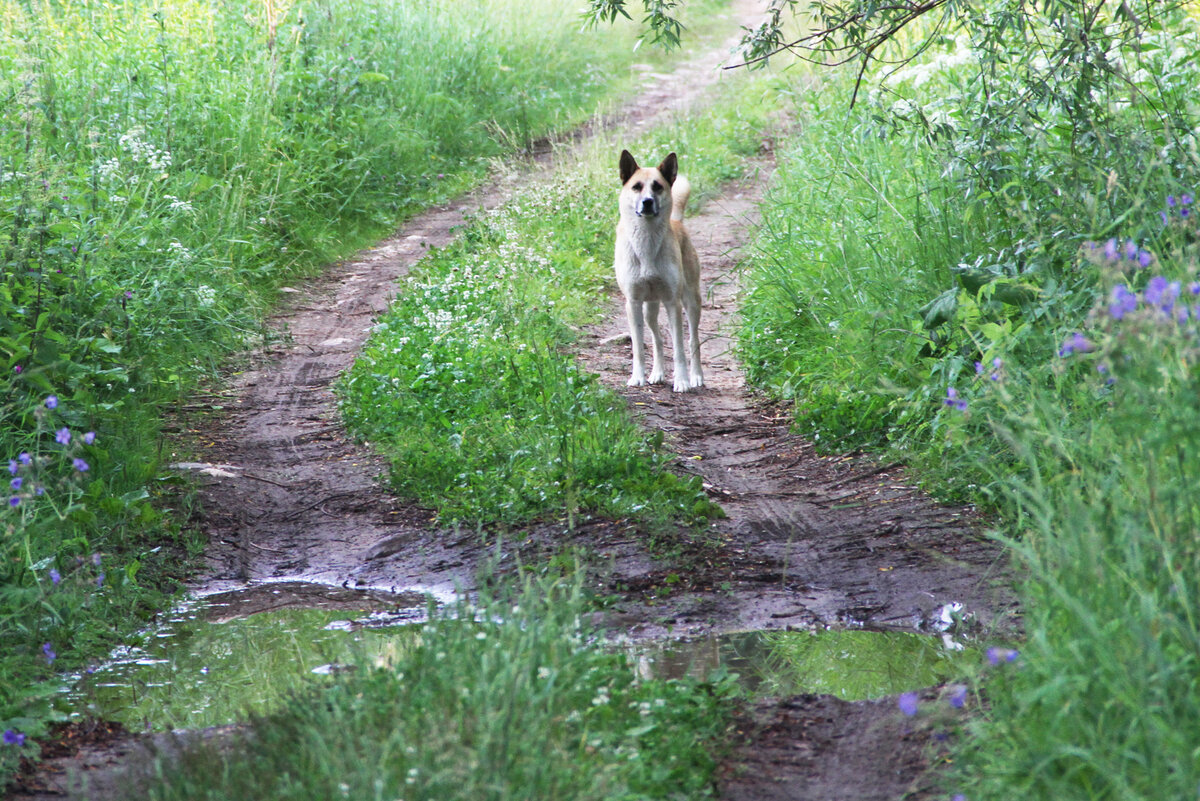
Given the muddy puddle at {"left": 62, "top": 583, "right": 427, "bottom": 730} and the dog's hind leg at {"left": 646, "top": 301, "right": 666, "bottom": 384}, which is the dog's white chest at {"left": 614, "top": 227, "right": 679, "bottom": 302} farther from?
the muddy puddle at {"left": 62, "top": 583, "right": 427, "bottom": 730}

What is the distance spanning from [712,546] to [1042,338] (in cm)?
167

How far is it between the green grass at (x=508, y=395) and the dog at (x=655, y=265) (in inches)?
23.5

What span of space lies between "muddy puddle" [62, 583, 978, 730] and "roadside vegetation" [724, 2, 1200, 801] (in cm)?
50

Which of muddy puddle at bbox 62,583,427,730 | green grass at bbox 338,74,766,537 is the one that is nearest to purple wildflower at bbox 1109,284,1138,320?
muddy puddle at bbox 62,583,427,730

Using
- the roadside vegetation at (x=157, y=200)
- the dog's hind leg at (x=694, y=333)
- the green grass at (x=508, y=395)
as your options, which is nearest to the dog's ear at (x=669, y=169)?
the dog's hind leg at (x=694, y=333)

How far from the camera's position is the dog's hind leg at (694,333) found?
6984 millimetres

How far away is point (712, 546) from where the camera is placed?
14.9 feet

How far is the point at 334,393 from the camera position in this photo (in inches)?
260

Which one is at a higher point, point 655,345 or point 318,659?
point 655,345

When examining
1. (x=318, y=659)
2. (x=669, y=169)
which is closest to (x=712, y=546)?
(x=318, y=659)

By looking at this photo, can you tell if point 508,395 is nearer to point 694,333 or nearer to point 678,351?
point 678,351

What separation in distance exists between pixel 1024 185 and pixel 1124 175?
0.81 m

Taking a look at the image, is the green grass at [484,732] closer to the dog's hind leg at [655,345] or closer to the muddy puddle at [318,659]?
the muddy puddle at [318,659]

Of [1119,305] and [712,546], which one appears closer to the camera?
[1119,305]
